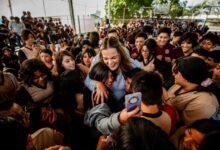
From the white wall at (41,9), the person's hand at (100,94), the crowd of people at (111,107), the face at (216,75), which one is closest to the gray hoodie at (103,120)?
the crowd of people at (111,107)

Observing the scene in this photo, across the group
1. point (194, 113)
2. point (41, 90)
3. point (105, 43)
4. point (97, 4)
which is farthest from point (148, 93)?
point (97, 4)

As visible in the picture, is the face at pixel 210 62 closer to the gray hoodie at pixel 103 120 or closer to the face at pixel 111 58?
the face at pixel 111 58

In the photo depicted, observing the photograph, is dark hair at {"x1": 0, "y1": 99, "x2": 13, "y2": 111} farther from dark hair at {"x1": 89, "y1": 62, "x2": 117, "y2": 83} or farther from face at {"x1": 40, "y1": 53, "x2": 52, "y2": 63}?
face at {"x1": 40, "y1": 53, "x2": 52, "y2": 63}

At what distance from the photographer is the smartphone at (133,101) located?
1.42 metres

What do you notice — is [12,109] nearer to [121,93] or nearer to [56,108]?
[56,108]

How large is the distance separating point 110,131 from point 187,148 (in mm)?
600

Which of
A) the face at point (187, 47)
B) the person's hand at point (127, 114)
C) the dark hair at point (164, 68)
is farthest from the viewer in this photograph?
the face at point (187, 47)

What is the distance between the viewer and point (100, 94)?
1991 mm

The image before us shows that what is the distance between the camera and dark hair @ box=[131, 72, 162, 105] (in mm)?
1514

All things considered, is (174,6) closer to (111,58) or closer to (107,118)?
(111,58)

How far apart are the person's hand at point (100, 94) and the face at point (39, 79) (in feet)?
3.15

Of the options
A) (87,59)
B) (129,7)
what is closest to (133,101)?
(87,59)

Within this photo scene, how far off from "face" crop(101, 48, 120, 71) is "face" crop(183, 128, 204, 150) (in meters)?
1.14

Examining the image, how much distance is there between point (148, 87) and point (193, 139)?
493mm
